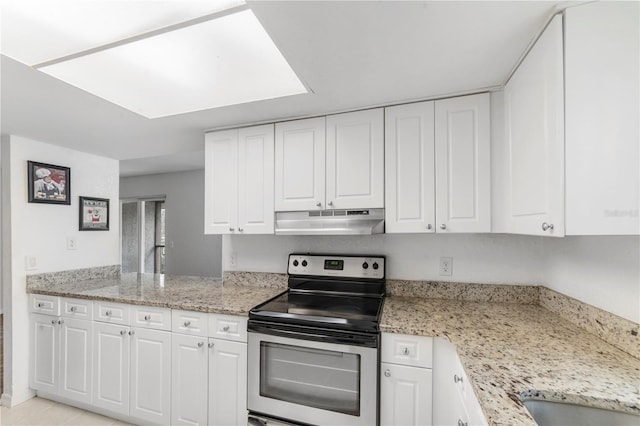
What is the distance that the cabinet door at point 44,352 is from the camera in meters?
2.27

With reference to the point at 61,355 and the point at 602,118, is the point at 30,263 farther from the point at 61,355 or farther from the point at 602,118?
the point at 602,118

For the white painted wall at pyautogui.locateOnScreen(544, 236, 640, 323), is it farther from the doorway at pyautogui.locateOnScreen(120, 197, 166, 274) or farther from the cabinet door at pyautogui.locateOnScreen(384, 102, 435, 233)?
the doorway at pyautogui.locateOnScreen(120, 197, 166, 274)

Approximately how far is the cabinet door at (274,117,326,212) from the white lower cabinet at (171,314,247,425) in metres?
0.85

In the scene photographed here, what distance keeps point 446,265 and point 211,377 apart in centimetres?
170

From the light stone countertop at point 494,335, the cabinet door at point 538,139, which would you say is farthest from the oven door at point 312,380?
the cabinet door at point 538,139

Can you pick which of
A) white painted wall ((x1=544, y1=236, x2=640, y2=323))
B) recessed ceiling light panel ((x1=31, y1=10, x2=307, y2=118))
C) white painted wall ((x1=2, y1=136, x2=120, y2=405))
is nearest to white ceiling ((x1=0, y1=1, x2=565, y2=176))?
recessed ceiling light panel ((x1=31, y1=10, x2=307, y2=118))

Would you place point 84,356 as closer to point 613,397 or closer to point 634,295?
point 613,397

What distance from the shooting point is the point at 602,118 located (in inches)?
38.0

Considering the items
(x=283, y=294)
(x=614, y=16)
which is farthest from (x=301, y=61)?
(x=283, y=294)

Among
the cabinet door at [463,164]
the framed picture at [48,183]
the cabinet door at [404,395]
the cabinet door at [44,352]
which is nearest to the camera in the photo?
A: the cabinet door at [404,395]

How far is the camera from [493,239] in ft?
6.27

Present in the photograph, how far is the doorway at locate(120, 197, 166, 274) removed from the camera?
16.8ft

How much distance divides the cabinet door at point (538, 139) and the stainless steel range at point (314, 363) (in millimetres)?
885

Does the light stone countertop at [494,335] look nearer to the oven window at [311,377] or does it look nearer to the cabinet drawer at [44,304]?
the cabinet drawer at [44,304]
